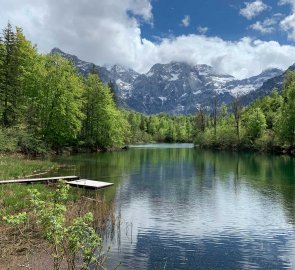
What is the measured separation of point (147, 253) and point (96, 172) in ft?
94.6

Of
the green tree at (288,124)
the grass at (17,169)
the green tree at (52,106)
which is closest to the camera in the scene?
the grass at (17,169)

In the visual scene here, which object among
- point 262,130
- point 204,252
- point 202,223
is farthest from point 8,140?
point 262,130

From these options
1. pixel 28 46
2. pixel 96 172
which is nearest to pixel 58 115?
pixel 28 46

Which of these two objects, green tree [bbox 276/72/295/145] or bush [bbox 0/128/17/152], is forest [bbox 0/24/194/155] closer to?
bush [bbox 0/128/17/152]

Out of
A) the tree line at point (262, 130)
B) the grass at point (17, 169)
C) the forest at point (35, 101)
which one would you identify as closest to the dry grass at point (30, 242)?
the grass at point (17, 169)

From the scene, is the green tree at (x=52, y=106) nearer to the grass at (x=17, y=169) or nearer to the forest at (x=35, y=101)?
the forest at (x=35, y=101)

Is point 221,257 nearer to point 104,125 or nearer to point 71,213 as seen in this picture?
point 71,213

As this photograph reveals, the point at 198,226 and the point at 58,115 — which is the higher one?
the point at 58,115

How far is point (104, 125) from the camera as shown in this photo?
305 ft

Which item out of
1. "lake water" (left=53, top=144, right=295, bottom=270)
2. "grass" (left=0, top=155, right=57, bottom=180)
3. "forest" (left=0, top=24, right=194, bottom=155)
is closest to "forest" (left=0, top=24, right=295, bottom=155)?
"forest" (left=0, top=24, right=194, bottom=155)

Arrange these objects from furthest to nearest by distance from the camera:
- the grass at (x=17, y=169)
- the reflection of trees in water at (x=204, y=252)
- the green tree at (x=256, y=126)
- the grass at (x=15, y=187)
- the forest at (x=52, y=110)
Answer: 1. the green tree at (x=256, y=126)
2. the forest at (x=52, y=110)
3. the grass at (x=17, y=169)
4. the grass at (x=15, y=187)
5. the reflection of trees in water at (x=204, y=252)

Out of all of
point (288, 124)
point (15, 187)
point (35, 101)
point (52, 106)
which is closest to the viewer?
point (15, 187)

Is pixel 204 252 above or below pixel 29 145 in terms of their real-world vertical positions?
below

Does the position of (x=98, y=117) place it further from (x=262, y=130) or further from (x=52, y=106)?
(x=262, y=130)
